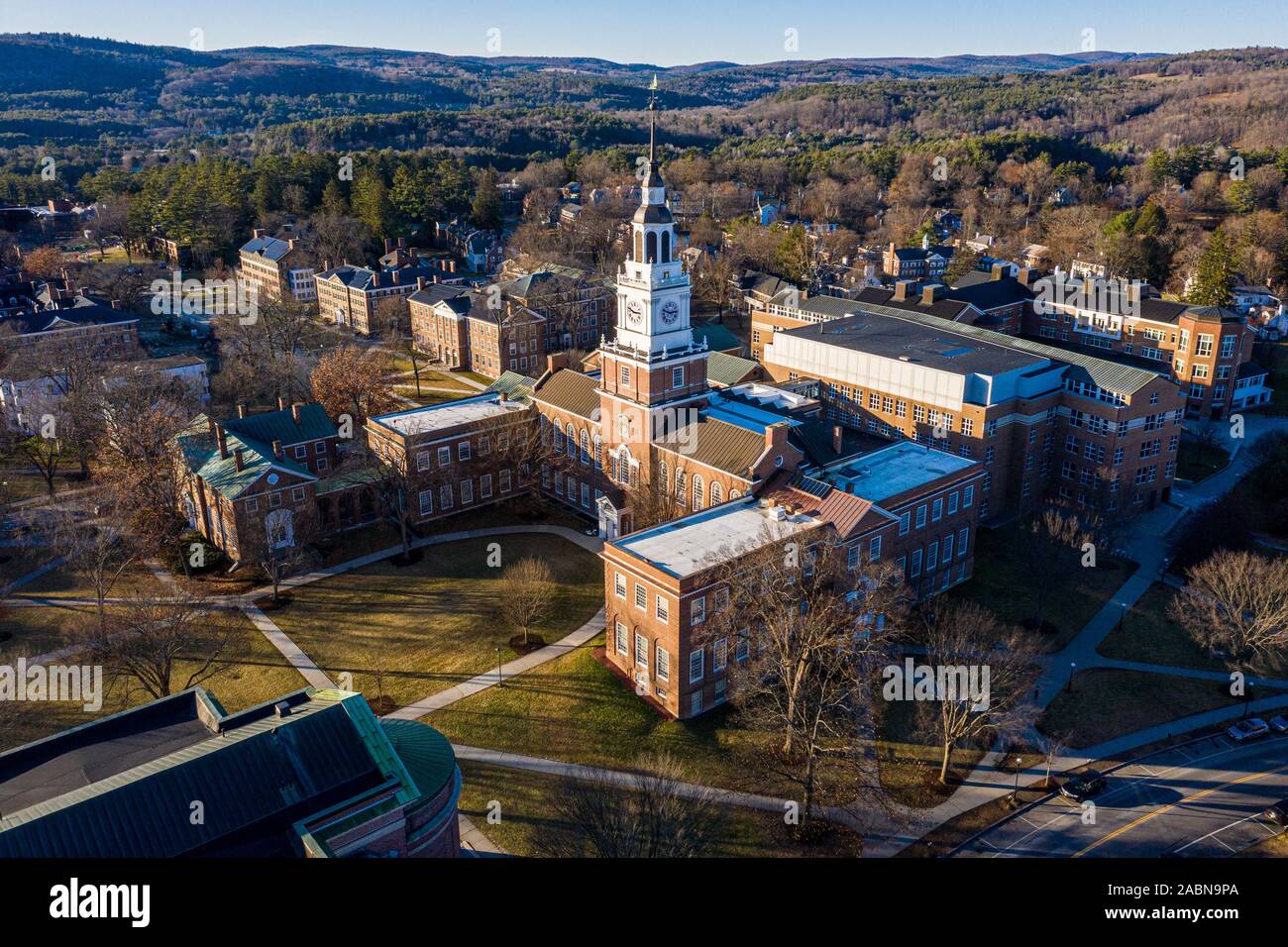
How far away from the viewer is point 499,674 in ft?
161

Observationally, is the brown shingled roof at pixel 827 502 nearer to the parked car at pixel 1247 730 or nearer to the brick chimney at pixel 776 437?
the brick chimney at pixel 776 437

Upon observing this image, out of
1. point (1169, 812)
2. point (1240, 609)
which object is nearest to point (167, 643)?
point (1169, 812)

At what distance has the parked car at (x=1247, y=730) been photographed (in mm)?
44250

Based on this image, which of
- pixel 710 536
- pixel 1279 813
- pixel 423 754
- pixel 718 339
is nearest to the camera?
pixel 423 754

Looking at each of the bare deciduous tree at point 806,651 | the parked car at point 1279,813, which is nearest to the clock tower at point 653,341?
the bare deciduous tree at point 806,651

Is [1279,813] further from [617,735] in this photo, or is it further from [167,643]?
[167,643]

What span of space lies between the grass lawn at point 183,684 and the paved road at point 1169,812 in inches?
1373

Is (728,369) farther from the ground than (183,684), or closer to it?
farther from the ground

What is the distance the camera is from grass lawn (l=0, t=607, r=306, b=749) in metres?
44.7

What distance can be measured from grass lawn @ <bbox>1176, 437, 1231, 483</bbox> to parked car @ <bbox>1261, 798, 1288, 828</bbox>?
4355cm

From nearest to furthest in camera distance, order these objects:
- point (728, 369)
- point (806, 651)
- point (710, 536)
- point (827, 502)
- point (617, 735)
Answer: point (806, 651), point (617, 735), point (710, 536), point (827, 502), point (728, 369)

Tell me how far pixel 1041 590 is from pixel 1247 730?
13061 mm

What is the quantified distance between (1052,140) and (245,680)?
188m

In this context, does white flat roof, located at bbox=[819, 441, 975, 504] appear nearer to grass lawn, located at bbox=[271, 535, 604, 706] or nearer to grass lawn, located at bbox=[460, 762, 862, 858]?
grass lawn, located at bbox=[271, 535, 604, 706]
